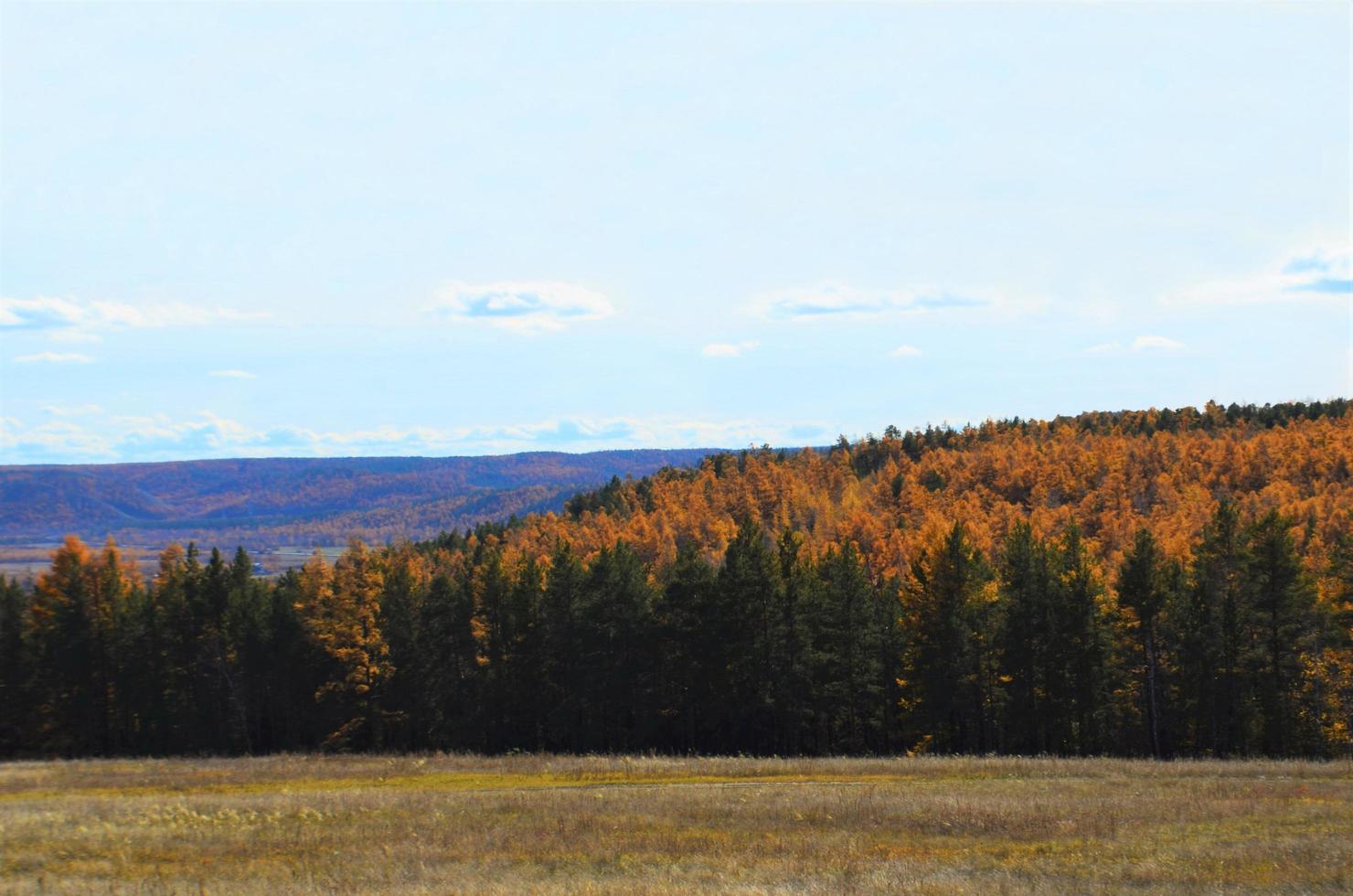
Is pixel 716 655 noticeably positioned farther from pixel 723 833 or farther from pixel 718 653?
pixel 723 833

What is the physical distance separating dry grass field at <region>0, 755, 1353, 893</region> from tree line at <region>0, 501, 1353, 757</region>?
20654 mm

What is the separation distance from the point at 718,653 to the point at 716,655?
17cm

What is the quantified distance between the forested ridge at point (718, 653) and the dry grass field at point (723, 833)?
67.9 ft

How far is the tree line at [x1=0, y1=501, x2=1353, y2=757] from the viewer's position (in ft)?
188

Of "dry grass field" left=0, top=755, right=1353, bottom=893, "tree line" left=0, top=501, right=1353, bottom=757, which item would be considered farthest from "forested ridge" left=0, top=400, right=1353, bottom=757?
"dry grass field" left=0, top=755, right=1353, bottom=893

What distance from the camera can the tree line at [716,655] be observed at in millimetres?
57281

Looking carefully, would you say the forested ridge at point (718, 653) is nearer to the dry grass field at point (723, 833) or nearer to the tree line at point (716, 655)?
the tree line at point (716, 655)

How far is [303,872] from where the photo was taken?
786 inches

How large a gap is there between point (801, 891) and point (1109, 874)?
561cm

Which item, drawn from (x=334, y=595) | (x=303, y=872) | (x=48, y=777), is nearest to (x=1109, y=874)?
(x=303, y=872)

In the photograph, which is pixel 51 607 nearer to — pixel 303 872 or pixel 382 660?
pixel 382 660

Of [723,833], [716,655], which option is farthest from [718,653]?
[723,833]

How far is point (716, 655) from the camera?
62219mm

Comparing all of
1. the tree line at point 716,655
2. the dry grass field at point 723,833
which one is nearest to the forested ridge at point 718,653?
the tree line at point 716,655
